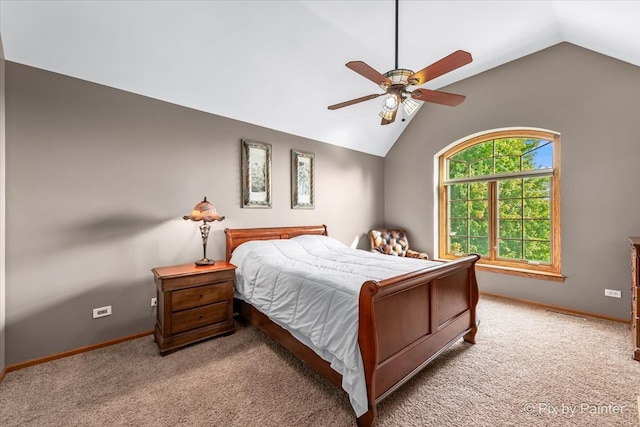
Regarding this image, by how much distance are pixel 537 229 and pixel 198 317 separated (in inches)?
177

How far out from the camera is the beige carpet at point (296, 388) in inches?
68.2

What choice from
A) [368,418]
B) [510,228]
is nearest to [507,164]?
[510,228]

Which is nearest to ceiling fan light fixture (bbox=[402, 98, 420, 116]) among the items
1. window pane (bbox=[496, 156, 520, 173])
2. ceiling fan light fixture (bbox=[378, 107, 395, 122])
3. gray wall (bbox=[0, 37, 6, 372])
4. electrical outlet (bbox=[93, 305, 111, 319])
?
ceiling fan light fixture (bbox=[378, 107, 395, 122])

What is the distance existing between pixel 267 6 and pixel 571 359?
13.5ft

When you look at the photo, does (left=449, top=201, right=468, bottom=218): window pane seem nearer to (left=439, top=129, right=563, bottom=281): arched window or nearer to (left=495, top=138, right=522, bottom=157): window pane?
(left=439, top=129, right=563, bottom=281): arched window

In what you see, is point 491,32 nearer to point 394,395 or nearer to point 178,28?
point 178,28

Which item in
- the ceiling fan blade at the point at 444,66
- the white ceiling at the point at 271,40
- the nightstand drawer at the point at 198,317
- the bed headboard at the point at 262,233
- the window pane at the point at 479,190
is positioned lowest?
the nightstand drawer at the point at 198,317

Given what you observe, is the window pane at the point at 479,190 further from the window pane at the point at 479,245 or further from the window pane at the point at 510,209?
the window pane at the point at 479,245

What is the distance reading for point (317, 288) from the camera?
2080 millimetres

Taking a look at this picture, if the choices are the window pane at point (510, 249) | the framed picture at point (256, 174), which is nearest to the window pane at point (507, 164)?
the window pane at point (510, 249)

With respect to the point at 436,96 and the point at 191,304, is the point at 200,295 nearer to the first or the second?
the point at 191,304

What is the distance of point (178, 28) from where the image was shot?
2.52 m

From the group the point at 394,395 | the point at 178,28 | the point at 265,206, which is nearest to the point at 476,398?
the point at 394,395

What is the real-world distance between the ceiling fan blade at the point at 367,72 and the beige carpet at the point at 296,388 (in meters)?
2.29
